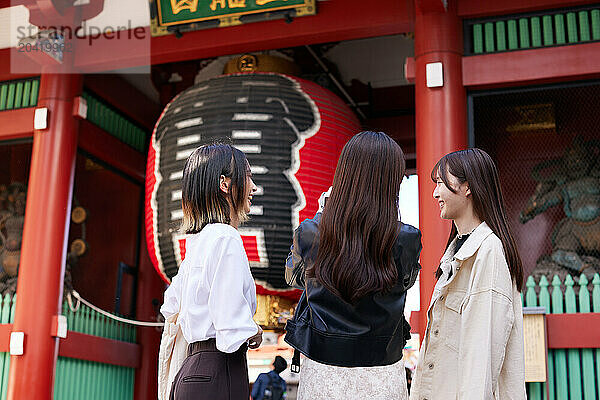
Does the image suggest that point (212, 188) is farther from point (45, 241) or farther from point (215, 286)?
point (45, 241)

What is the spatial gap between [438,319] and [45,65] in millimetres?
5602

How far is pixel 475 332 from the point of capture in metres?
2.24

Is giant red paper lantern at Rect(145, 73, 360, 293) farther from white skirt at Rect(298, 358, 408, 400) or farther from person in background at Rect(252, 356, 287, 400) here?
white skirt at Rect(298, 358, 408, 400)

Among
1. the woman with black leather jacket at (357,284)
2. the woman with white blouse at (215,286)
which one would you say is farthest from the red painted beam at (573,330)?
the woman with white blouse at (215,286)

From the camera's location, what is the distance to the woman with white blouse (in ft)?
7.25

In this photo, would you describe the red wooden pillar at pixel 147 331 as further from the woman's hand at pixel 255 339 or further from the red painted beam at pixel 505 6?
the woman's hand at pixel 255 339

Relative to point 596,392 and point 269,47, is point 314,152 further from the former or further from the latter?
point 596,392

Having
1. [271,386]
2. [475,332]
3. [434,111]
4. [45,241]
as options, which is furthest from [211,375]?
[45,241]

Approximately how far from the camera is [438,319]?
2.41 m

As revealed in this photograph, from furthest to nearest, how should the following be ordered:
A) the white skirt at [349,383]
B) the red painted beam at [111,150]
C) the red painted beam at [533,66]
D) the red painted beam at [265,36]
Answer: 1. the red painted beam at [111,150]
2. the red painted beam at [265,36]
3. the red painted beam at [533,66]
4. the white skirt at [349,383]

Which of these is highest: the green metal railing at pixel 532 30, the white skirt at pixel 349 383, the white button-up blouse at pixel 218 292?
the green metal railing at pixel 532 30

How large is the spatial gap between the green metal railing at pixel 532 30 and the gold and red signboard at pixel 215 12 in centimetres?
136

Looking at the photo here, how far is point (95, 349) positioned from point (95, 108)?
2379 mm

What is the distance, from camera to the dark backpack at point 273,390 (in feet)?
17.8
